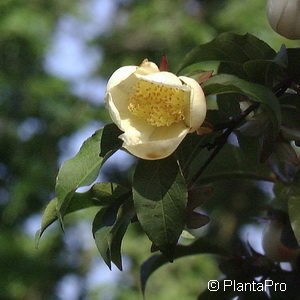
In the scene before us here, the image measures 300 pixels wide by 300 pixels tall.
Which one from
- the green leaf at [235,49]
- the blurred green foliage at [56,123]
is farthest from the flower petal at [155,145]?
the blurred green foliage at [56,123]

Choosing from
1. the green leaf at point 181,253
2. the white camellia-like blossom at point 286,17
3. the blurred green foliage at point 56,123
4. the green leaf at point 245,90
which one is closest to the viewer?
the green leaf at point 245,90

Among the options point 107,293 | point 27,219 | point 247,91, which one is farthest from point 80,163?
point 27,219

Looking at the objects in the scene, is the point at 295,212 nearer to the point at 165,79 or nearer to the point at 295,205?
the point at 295,205

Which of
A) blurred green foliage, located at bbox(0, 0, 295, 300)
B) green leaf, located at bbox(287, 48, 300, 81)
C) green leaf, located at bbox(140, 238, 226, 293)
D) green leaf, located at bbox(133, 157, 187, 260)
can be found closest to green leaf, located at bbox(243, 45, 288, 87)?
green leaf, located at bbox(287, 48, 300, 81)

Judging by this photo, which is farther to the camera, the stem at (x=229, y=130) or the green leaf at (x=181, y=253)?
the green leaf at (x=181, y=253)

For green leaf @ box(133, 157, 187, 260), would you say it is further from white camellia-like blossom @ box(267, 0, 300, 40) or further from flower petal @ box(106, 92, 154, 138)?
white camellia-like blossom @ box(267, 0, 300, 40)

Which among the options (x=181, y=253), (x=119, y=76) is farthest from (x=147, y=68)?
(x=181, y=253)

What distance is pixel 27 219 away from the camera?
11.9 ft

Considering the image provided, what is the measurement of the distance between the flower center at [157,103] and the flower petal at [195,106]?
0.01m

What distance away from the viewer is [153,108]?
0.75 metres

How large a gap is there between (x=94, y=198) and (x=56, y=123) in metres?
3.05

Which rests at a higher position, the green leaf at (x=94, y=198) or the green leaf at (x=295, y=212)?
the green leaf at (x=94, y=198)

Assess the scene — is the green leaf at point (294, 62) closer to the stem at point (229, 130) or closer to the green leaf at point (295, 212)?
the stem at point (229, 130)

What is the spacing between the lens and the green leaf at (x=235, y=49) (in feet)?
2.61
